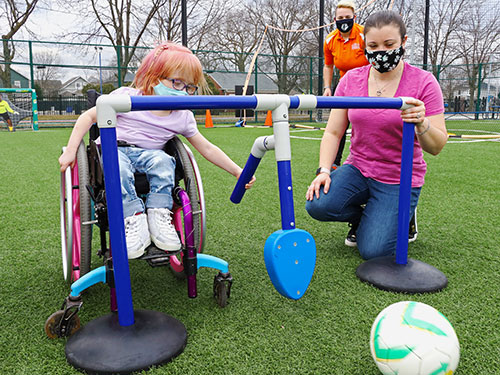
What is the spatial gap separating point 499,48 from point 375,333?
30259mm

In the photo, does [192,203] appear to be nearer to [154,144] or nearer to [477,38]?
[154,144]

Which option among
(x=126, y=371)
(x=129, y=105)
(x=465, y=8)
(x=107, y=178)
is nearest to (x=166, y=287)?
(x=126, y=371)

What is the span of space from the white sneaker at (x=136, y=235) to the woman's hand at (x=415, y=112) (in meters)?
1.17

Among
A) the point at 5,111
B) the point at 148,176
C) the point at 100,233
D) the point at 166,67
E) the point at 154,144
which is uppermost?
the point at 5,111

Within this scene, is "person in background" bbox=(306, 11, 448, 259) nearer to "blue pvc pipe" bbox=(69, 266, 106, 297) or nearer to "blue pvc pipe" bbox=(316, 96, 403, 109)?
"blue pvc pipe" bbox=(316, 96, 403, 109)

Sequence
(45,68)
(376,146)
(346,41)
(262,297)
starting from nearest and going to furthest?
1. (262,297)
2. (376,146)
3. (346,41)
4. (45,68)

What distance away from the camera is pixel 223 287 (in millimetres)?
1709

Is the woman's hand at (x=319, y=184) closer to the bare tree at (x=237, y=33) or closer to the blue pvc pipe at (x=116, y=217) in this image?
the blue pvc pipe at (x=116, y=217)

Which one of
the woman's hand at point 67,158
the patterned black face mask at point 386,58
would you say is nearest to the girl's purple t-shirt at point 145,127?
the woman's hand at point 67,158

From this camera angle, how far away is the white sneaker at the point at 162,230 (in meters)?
1.58

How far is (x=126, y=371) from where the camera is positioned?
1.31 m

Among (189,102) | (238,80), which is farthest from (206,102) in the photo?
(238,80)

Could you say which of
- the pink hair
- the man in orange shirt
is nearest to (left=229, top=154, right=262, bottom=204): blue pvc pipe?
the pink hair

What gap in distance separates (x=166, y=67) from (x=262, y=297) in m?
1.03
